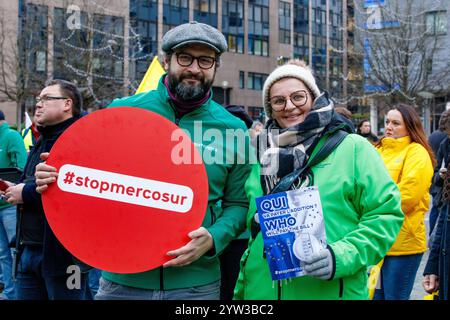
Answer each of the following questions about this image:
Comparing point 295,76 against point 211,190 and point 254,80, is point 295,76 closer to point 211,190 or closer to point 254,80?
point 211,190

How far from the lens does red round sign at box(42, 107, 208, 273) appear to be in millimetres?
2441

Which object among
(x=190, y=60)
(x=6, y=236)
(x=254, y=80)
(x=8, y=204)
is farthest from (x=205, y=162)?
(x=254, y=80)

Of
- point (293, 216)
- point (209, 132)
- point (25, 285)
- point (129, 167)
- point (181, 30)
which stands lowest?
point (25, 285)

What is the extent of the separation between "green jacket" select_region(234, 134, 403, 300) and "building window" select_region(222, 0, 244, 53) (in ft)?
167

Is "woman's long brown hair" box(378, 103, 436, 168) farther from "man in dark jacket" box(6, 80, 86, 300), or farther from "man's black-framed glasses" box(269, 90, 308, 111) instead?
"man in dark jacket" box(6, 80, 86, 300)

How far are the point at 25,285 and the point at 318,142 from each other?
8.58 ft

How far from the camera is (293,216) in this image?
2.37m

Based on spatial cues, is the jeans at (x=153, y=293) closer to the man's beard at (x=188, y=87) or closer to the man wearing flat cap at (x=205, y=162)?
the man wearing flat cap at (x=205, y=162)

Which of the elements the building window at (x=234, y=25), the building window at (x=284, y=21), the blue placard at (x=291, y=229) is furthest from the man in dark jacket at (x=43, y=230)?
the building window at (x=284, y=21)

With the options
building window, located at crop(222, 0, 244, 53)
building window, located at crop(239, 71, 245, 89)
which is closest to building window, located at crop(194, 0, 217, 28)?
building window, located at crop(222, 0, 244, 53)

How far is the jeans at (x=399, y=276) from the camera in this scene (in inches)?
184

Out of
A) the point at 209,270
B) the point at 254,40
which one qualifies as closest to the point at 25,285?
the point at 209,270

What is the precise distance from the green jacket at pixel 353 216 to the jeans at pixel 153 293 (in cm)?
33
